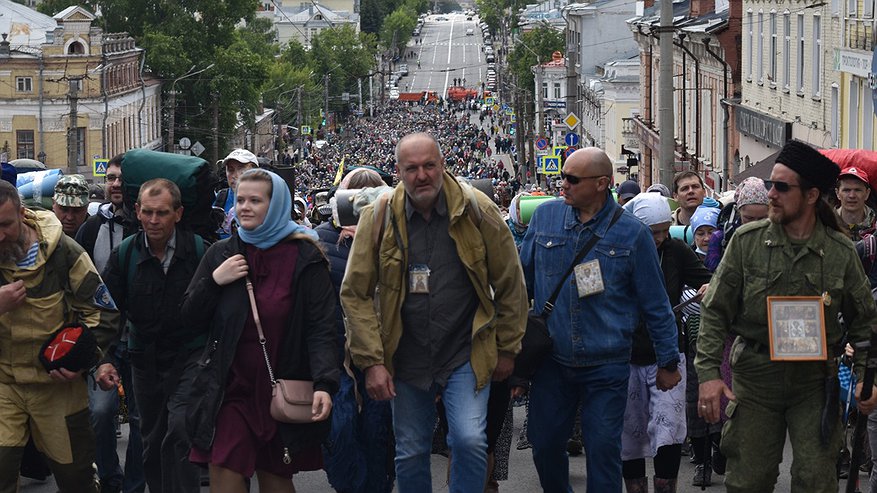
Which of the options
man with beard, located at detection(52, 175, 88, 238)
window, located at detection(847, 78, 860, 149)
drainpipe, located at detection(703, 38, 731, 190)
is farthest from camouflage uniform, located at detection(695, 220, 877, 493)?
drainpipe, located at detection(703, 38, 731, 190)

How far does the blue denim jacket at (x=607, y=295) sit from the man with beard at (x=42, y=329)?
2055mm

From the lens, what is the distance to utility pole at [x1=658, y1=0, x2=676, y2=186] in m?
23.6

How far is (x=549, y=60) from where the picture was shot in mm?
112188

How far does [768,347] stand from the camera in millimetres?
6438

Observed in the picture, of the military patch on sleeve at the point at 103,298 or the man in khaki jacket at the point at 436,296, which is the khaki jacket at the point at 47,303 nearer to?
the military patch on sleeve at the point at 103,298

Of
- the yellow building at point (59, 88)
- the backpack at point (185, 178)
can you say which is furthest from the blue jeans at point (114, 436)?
the yellow building at point (59, 88)

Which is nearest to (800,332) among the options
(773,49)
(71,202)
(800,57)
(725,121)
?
(71,202)

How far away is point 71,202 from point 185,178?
1849 mm

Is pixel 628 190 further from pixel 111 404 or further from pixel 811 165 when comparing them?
pixel 811 165

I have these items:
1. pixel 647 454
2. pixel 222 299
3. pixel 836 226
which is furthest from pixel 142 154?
pixel 836 226

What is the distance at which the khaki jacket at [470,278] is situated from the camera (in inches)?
265

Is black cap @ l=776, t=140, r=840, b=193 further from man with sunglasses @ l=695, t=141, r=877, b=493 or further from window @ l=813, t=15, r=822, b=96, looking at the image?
window @ l=813, t=15, r=822, b=96

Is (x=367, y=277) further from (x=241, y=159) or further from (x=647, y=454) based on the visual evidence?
(x=241, y=159)

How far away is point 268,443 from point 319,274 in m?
0.75
